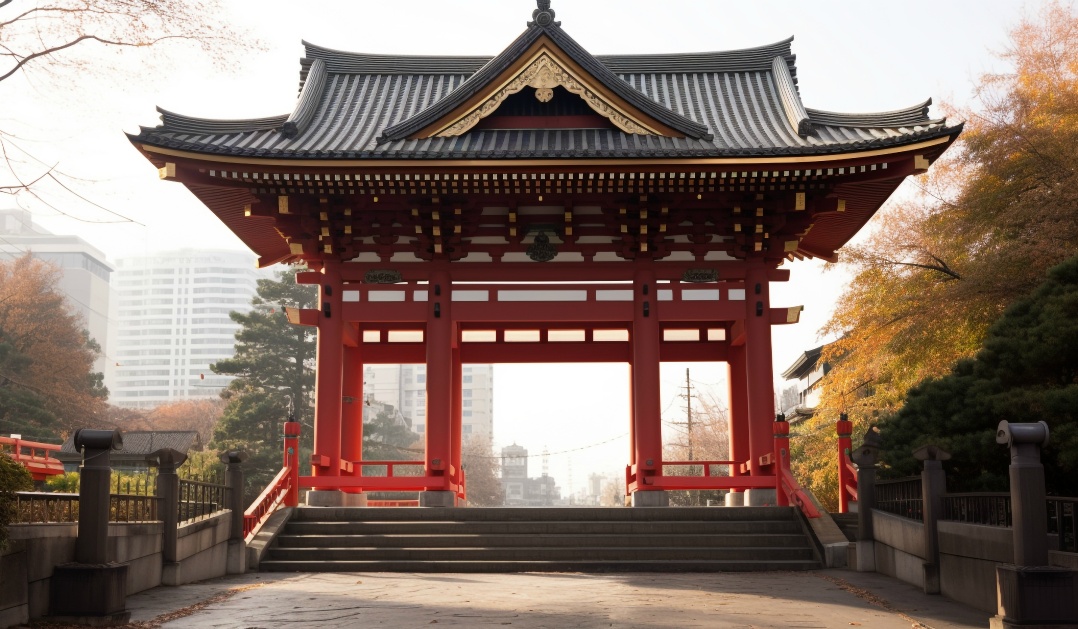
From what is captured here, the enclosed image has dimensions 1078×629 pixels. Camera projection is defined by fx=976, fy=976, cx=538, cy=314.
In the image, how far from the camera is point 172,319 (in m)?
154

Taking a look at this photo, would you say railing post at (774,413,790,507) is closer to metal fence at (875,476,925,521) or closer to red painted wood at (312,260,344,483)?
metal fence at (875,476,925,521)

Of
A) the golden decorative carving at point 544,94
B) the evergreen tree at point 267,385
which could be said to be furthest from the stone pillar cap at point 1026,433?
the evergreen tree at point 267,385

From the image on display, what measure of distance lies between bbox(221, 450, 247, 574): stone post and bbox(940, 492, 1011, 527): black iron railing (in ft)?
28.5

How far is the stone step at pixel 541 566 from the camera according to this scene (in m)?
12.9

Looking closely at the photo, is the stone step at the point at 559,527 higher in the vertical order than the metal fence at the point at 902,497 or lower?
lower

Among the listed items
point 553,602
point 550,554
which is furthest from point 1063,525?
point 550,554

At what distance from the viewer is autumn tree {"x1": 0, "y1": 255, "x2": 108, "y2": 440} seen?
39719mm

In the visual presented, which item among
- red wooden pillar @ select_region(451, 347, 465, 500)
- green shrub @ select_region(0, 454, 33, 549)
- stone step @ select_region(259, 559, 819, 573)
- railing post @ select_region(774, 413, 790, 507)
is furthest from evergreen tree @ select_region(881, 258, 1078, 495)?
green shrub @ select_region(0, 454, 33, 549)

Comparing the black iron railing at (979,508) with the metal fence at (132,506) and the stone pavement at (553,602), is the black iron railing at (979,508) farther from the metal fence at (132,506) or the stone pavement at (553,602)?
the metal fence at (132,506)

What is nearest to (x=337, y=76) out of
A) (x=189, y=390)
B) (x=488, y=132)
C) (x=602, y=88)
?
(x=488, y=132)

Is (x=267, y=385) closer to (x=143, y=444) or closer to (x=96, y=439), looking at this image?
(x=143, y=444)

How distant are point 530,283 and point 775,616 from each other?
9.13m

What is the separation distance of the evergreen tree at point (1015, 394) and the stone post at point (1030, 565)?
8.92ft

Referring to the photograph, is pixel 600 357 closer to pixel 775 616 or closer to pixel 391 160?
pixel 391 160
